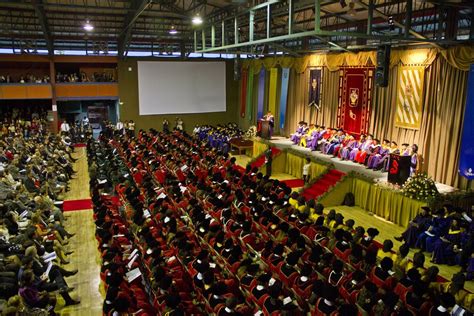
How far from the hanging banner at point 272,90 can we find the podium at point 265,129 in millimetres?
2565

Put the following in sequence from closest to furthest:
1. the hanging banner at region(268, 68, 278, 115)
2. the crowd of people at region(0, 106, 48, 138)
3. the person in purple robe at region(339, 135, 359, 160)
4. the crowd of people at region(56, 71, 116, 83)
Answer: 1. the person in purple robe at region(339, 135, 359, 160)
2. the crowd of people at region(0, 106, 48, 138)
3. the hanging banner at region(268, 68, 278, 115)
4. the crowd of people at region(56, 71, 116, 83)

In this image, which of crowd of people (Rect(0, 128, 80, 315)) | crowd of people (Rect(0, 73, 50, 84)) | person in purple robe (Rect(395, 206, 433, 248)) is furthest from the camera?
crowd of people (Rect(0, 73, 50, 84))

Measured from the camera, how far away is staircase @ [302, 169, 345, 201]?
13.1 metres

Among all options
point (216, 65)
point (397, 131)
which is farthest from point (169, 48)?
point (397, 131)

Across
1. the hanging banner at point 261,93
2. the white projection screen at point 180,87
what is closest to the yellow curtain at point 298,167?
the hanging banner at point 261,93

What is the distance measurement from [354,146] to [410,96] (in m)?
2.44

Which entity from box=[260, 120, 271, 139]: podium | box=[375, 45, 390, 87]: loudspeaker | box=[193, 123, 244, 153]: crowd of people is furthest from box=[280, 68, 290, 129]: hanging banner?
box=[375, 45, 390, 87]: loudspeaker

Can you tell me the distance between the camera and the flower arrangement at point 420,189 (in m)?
10.3

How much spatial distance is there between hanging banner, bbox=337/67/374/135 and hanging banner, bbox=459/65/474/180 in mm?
4192

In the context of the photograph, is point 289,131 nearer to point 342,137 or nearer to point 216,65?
point 342,137

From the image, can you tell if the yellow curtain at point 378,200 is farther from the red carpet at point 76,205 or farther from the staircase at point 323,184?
the red carpet at point 76,205

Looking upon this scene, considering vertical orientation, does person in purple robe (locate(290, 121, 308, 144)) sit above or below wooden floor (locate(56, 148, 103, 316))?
above

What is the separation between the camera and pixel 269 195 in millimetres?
10562

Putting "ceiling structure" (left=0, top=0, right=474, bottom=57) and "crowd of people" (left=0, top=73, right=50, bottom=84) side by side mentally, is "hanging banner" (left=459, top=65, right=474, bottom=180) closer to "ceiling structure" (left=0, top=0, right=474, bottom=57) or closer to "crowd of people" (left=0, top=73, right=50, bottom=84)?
"ceiling structure" (left=0, top=0, right=474, bottom=57)
